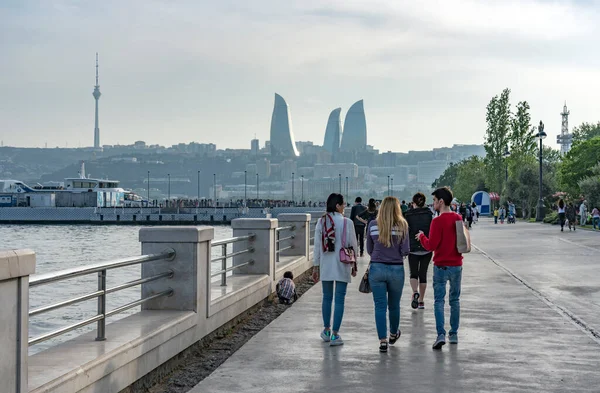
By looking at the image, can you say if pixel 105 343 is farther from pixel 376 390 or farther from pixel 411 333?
pixel 411 333

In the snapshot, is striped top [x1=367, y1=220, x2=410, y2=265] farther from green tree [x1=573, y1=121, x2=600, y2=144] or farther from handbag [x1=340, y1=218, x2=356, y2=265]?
green tree [x1=573, y1=121, x2=600, y2=144]

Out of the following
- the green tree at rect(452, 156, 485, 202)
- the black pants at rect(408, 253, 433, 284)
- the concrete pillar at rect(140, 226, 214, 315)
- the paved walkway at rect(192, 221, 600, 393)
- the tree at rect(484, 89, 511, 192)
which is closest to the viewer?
the paved walkway at rect(192, 221, 600, 393)

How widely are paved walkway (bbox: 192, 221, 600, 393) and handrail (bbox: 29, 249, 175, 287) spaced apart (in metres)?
1.45

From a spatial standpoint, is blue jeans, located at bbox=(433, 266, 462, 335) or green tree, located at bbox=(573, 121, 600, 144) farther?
green tree, located at bbox=(573, 121, 600, 144)

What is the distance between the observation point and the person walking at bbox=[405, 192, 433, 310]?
49.4 ft

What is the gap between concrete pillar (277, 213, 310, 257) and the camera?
854 inches

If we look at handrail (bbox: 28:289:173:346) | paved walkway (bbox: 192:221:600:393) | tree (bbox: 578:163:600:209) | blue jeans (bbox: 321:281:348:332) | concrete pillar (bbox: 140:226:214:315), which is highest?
tree (bbox: 578:163:600:209)

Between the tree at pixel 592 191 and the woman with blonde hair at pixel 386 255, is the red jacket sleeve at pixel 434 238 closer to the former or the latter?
the woman with blonde hair at pixel 386 255

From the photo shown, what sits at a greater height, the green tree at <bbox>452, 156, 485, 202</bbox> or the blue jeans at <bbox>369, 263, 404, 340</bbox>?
the green tree at <bbox>452, 156, 485, 202</bbox>

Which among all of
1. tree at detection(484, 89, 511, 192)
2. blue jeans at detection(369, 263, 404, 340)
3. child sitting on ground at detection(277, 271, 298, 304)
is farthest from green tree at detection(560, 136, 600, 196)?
blue jeans at detection(369, 263, 404, 340)

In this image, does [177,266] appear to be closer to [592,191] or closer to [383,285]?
[383,285]

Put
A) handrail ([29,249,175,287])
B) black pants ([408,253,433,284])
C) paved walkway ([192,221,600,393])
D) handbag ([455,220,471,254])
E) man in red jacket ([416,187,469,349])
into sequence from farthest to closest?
black pants ([408,253,433,284]) → man in red jacket ([416,187,469,349]) → handbag ([455,220,471,254]) → paved walkway ([192,221,600,393]) → handrail ([29,249,175,287])

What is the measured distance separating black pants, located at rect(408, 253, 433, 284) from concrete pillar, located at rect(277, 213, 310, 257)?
245 inches

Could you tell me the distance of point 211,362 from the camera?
10703 mm
